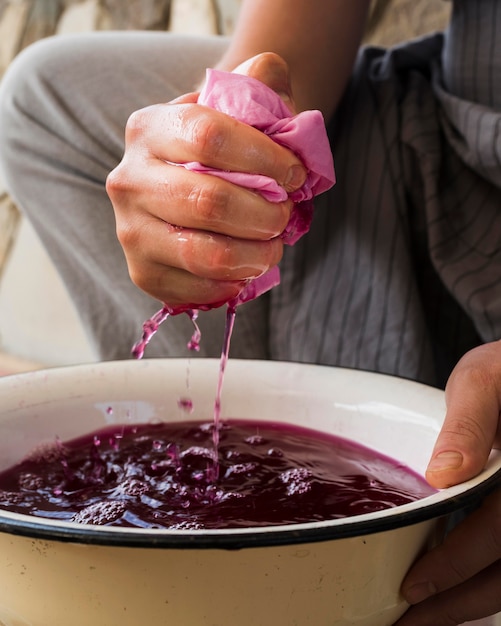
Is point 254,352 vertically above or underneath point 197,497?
underneath

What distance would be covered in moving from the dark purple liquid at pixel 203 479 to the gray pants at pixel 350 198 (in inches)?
12.2

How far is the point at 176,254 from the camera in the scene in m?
0.59

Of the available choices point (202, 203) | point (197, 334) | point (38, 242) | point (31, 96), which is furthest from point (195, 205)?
point (38, 242)

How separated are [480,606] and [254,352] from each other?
1.98 ft

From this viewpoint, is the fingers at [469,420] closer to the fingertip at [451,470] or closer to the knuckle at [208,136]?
the fingertip at [451,470]

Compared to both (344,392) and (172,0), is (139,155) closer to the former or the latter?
(344,392)

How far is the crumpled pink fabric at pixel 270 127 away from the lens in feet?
1.87

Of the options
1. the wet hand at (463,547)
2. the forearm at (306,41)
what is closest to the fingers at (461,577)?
the wet hand at (463,547)

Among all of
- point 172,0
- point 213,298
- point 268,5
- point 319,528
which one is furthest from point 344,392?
point 172,0

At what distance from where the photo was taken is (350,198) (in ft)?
3.43

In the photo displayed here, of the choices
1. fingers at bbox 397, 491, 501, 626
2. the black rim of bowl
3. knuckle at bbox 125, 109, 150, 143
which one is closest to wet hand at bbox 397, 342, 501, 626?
fingers at bbox 397, 491, 501, 626

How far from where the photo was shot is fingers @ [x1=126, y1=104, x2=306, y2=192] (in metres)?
0.55

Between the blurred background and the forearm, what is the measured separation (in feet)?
3.08

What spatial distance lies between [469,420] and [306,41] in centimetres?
59
